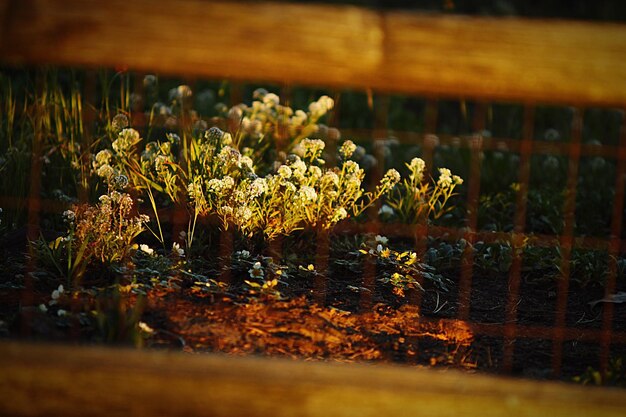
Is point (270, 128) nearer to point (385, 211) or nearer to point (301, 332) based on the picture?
point (385, 211)

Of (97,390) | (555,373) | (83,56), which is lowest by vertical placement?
(555,373)

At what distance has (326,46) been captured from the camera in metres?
1.32

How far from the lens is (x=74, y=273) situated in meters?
2.32

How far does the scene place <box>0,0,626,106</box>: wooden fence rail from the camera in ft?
4.28

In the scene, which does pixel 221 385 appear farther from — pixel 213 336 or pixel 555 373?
pixel 555 373

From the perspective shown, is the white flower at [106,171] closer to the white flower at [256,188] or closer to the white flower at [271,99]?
the white flower at [256,188]

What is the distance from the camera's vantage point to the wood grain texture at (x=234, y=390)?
131 centimetres

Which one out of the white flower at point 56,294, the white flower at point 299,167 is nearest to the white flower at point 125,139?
the white flower at point 299,167

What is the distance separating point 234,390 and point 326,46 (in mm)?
627

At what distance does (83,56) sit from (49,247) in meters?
1.19

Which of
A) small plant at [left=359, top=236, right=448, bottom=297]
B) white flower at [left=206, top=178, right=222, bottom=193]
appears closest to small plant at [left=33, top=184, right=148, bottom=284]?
white flower at [left=206, top=178, right=222, bottom=193]

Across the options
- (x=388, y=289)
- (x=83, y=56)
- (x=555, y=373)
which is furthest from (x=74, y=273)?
(x=555, y=373)

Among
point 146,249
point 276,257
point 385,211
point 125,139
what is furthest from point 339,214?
point 125,139

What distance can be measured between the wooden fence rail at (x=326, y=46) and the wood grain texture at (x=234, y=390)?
1.68 feet
